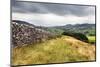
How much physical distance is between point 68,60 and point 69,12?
60 cm

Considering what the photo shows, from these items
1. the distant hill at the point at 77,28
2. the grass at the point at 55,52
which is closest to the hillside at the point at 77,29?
the distant hill at the point at 77,28

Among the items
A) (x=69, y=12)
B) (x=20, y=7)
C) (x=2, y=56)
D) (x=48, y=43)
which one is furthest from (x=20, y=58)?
(x=69, y=12)

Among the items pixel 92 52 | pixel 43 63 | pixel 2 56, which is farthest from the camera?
pixel 92 52

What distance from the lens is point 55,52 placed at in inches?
103

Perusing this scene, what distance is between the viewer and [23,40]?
97.9 inches

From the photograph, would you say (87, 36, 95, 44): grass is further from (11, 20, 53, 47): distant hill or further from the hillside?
(11, 20, 53, 47): distant hill

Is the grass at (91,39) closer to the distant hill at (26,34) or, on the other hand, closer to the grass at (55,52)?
the grass at (55,52)

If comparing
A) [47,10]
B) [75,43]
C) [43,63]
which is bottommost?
[43,63]

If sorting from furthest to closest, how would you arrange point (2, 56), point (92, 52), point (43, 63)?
1. point (92, 52)
2. point (43, 63)
3. point (2, 56)

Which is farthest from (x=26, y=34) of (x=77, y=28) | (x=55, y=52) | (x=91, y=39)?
(x=91, y=39)

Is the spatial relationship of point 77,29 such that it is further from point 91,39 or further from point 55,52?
point 55,52

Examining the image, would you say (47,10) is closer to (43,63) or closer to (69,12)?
(69,12)

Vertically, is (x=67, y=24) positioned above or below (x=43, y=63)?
above

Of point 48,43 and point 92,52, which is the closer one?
point 48,43
